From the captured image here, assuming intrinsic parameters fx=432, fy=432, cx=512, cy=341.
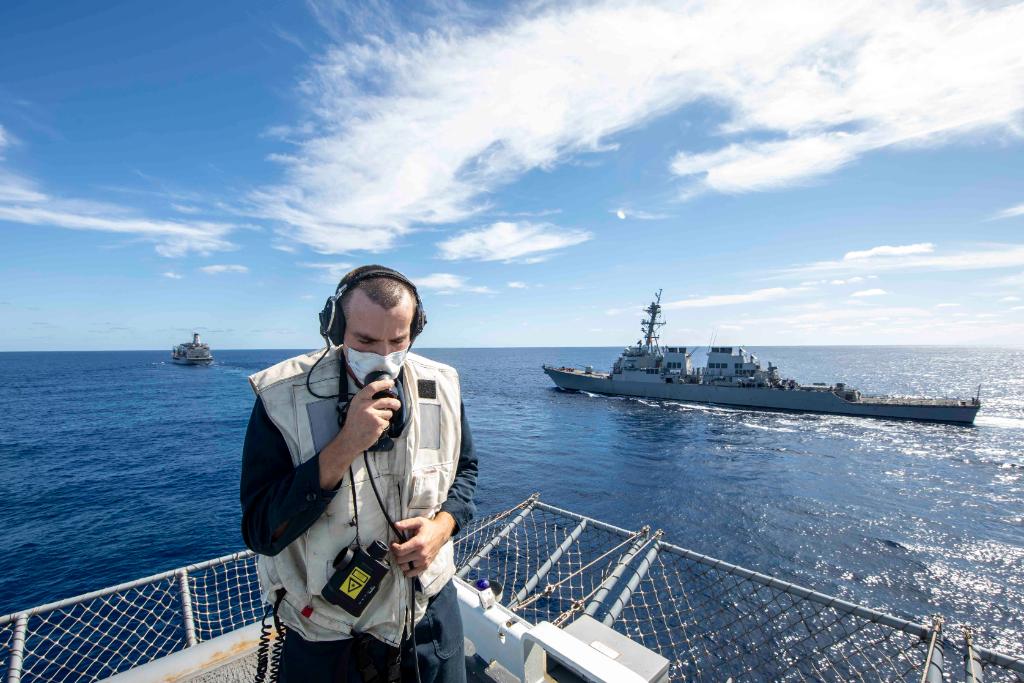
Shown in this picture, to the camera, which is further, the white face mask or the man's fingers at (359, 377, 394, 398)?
the white face mask

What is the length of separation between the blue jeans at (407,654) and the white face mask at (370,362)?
1.43 metres

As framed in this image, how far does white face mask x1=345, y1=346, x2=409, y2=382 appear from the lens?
2303 millimetres

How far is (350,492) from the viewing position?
2.25m

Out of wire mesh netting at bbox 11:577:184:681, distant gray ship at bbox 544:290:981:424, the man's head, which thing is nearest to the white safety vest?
the man's head

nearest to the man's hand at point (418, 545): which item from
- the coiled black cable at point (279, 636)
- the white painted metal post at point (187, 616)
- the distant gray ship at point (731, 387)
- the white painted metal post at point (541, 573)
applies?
the coiled black cable at point (279, 636)

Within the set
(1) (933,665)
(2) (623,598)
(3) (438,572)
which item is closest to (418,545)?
(3) (438,572)

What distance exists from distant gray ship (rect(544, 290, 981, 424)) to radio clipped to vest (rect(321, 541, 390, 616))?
2629 inches

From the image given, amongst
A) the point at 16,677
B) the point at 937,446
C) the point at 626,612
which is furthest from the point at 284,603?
the point at 937,446

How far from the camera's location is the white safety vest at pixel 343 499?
221 cm

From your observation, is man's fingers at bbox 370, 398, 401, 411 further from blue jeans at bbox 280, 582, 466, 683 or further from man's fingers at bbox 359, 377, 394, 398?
blue jeans at bbox 280, 582, 466, 683

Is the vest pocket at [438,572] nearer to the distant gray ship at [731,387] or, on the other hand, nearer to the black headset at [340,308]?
the black headset at [340,308]

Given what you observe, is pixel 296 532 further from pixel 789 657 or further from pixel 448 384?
pixel 789 657

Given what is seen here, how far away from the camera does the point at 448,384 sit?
2834 millimetres

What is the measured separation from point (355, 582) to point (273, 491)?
63 cm
